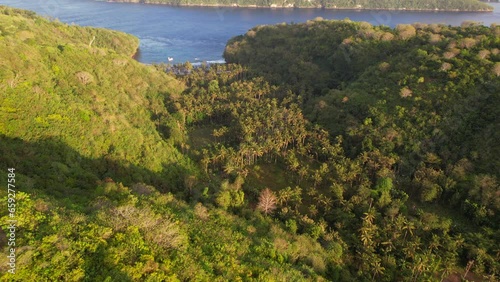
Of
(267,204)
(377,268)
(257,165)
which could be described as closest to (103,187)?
(267,204)

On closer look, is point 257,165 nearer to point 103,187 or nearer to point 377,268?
point 377,268

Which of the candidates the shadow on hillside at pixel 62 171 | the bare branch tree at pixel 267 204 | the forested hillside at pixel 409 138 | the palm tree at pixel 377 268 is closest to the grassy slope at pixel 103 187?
the shadow on hillside at pixel 62 171

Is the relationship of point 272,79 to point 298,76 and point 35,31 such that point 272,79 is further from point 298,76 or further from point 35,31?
point 35,31

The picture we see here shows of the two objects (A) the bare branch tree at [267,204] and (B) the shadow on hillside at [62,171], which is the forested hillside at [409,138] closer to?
(A) the bare branch tree at [267,204]

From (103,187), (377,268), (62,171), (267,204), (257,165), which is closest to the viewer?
(103,187)

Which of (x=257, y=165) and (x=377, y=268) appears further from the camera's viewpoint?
(x=257, y=165)

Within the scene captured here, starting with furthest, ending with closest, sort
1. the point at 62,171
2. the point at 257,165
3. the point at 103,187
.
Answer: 1. the point at 257,165
2. the point at 62,171
3. the point at 103,187
